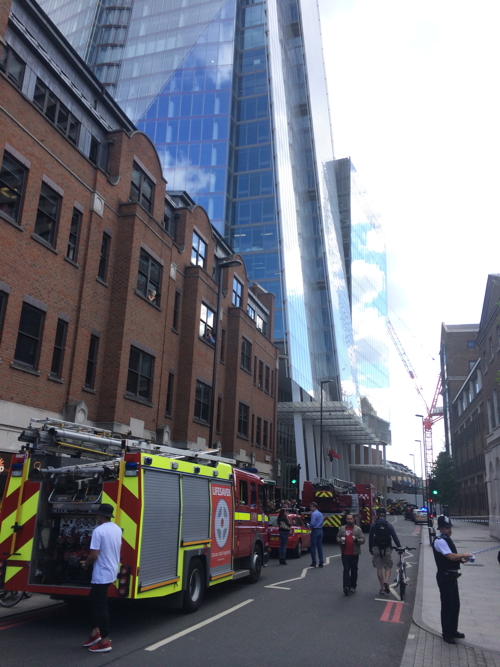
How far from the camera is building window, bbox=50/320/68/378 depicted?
17.3 m

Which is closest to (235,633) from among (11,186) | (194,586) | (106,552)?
(194,586)

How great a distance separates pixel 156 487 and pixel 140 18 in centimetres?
7476

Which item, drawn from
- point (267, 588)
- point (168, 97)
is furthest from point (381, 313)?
point (267, 588)

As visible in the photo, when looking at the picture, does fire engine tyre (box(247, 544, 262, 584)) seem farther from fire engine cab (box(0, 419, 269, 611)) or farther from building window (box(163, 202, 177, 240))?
building window (box(163, 202, 177, 240))

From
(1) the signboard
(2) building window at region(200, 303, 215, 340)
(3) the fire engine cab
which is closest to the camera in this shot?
(3) the fire engine cab

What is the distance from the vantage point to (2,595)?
30.7 ft

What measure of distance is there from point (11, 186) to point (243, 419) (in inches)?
787

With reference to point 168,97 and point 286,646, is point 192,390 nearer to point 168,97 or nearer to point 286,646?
point 286,646

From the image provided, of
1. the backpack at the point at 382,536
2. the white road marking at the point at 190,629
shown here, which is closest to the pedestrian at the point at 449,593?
the white road marking at the point at 190,629

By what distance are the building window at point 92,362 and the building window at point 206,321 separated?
7735mm

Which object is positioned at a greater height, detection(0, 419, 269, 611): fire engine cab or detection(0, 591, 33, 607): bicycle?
detection(0, 419, 269, 611): fire engine cab

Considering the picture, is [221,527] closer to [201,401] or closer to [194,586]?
[194,586]

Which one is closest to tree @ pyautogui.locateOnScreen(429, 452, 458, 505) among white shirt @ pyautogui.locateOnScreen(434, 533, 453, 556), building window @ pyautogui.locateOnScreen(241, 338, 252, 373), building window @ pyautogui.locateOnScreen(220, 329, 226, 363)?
building window @ pyautogui.locateOnScreen(241, 338, 252, 373)

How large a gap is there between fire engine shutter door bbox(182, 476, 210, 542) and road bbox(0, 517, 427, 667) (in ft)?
4.17
